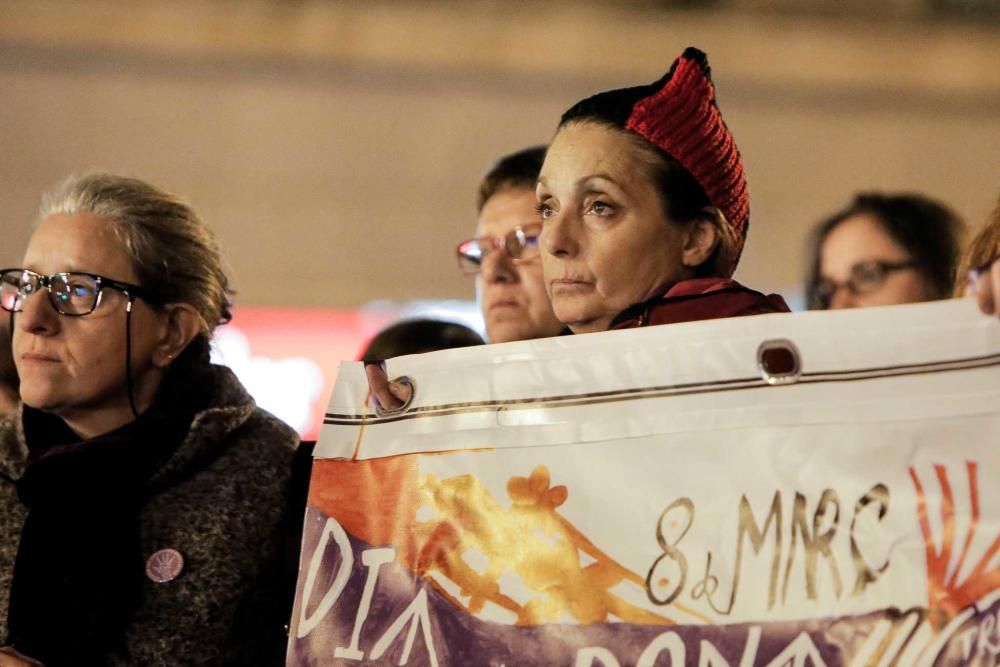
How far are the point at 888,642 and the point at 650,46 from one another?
5422mm

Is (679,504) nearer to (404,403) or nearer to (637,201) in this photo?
(404,403)

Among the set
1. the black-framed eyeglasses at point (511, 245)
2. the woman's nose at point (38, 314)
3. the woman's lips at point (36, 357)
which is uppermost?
the black-framed eyeglasses at point (511, 245)

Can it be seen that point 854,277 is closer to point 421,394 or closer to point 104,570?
point 421,394

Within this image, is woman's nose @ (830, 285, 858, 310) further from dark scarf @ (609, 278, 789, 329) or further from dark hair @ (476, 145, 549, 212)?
dark scarf @ (609, 278, 789, 329)

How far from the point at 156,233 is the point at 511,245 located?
57 cm

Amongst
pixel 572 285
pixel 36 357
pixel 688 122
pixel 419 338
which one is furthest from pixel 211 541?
pixel 419 338

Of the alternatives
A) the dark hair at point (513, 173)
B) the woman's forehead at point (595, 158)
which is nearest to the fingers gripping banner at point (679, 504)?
the woman's forehead at point (595, 158)

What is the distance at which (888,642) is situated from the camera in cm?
109

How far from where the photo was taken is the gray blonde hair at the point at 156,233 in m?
1.87

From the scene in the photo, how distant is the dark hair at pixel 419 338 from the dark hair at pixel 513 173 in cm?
36

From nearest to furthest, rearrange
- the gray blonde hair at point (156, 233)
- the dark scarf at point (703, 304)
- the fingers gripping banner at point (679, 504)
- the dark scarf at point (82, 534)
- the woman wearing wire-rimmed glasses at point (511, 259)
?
the fingers gripping banner at point (679, 504), the dark scarf at point (703, 304), the dark scarf at point (82, 534), the gray blonde hair at point (156, 233), the woman wearing wire-rimmed glasses at point (511, 259)

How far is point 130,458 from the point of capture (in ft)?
5.79

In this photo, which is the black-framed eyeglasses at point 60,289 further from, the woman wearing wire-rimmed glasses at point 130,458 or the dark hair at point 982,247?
the dark hair at point 982,247

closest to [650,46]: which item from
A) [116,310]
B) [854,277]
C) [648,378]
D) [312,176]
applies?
[312,176]
